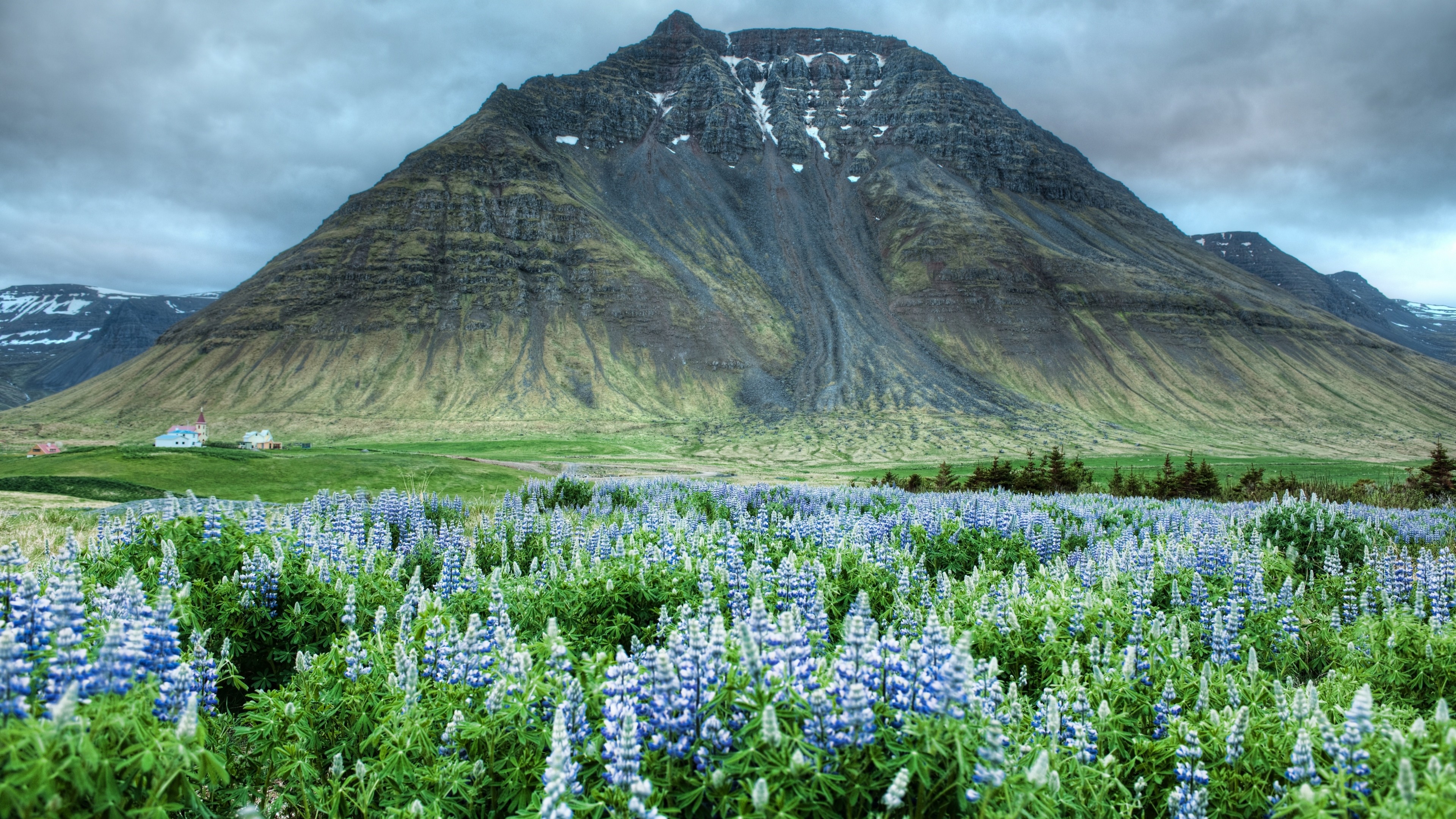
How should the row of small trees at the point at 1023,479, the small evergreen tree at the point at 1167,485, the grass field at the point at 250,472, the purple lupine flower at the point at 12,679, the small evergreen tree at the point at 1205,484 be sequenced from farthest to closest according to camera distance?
the row of small trees at the point at 1023,479 → the grass field at the point at 250,472 → the small evergreen tree at the point at 1167,485 → the small evergreen tree at the point at 1205,484 → the purple lupine flower at the point at 12,679

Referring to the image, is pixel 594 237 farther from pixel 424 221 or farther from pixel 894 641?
pixel 894 641

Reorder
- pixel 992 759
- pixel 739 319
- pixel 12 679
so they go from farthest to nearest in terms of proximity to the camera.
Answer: pixel 739 319 < pixel 992 759 < pixel 12 679

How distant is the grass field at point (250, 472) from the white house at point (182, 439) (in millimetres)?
33463

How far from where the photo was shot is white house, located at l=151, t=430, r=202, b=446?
225ft

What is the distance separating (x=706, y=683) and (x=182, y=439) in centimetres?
8514

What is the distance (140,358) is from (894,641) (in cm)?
16254

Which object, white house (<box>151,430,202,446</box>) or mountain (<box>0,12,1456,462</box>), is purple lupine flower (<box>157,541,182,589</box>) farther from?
mountain (<box>0,12,1456,462</box>)

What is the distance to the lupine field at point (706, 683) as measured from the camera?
3455mm

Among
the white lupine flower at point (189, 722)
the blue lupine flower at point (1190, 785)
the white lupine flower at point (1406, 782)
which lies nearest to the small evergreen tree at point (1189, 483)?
the blue lupine flower at point (1190, 785)

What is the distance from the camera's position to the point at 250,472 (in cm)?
3144

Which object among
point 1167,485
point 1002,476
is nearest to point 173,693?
point 1167,485

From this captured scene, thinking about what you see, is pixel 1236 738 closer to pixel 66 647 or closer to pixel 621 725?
pixel 621 725

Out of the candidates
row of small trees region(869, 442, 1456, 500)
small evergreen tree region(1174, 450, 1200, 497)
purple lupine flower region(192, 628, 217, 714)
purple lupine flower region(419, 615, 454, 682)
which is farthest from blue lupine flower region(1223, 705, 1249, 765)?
small evergreen tree region(1174, 450, 1200, 497)

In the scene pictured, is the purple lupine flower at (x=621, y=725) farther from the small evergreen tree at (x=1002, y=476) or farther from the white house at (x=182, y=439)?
the white house at (x=182, y=439)
